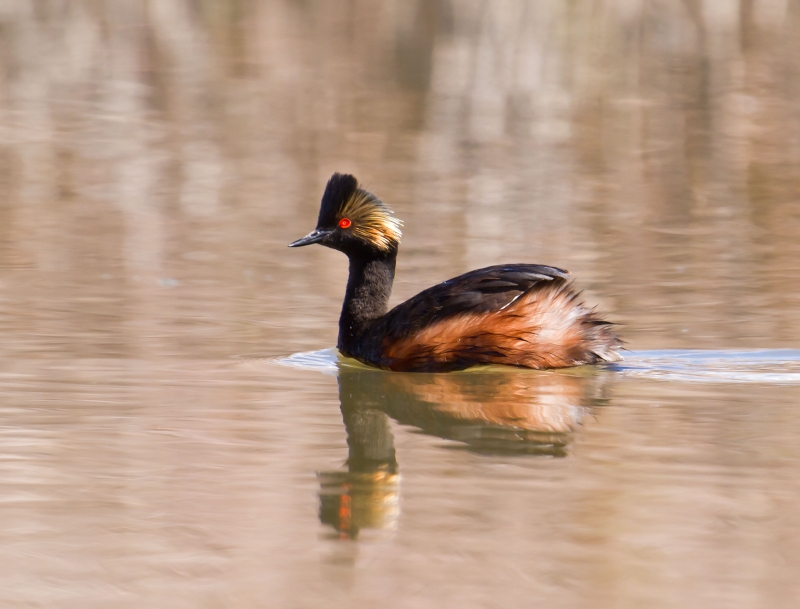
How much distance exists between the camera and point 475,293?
768 centimetres

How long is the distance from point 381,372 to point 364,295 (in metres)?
0.81

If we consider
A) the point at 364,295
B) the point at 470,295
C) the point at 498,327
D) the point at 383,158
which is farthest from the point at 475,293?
the point at 383,158

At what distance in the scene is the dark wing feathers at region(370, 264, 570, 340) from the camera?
7.58 m

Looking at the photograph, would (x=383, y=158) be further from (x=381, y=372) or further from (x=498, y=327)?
(x=498, y=327)

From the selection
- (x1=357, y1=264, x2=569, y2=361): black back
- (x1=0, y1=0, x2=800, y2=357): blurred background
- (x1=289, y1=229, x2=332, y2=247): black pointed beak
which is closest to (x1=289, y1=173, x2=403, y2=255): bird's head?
(x1=289, y1=229, x2=332, y2=247): black pointed beak

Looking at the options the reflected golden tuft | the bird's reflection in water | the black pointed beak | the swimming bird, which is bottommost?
the bird's reflection in water

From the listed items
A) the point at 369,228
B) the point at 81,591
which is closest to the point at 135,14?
the point at 369,228

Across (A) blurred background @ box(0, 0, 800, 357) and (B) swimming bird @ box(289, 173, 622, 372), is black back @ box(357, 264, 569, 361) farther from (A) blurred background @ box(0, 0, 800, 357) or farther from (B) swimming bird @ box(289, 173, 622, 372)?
(A) blurred background @ box(0, 0, 800, 357)

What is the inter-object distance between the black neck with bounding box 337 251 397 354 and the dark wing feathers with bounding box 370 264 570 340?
0.42 meters

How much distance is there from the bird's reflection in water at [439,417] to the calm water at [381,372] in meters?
0.03

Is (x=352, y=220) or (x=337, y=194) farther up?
(x=337, y=194)

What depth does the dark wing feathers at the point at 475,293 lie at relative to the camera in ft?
24.9

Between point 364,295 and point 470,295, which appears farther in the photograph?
point 364,295

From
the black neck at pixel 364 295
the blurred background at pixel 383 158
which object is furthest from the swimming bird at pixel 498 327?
the blurred background at pixel 383 158
